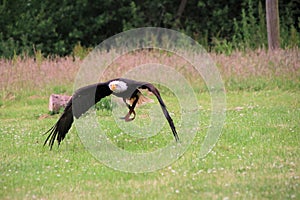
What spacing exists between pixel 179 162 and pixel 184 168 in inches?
12.8

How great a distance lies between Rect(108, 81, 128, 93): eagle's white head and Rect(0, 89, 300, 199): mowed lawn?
2.81ft

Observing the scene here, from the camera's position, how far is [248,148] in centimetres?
791

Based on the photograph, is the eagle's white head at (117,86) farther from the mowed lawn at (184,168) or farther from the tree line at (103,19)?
the tree line at (103,19)

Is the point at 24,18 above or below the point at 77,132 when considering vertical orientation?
above

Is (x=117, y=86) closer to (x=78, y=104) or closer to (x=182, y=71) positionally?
(x=78, y=104)

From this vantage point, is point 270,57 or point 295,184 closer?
point 295,184

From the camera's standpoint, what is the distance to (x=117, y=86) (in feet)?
26.4

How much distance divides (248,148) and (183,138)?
1.14 metres

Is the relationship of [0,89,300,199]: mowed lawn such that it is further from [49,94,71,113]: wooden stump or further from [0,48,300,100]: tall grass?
[0,48,300,100]: tall grass

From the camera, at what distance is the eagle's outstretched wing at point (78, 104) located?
8078 mm

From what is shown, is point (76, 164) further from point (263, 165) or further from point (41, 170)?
point (263, 165)

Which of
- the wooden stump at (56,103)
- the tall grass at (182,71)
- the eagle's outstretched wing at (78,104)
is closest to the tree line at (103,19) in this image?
the tall grass at (182,71)

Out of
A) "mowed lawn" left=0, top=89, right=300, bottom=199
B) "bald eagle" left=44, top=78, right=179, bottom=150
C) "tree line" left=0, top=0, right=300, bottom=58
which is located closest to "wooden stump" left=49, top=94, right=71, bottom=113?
"mowed lawn" left=0, top=89, right=300, bottom=199

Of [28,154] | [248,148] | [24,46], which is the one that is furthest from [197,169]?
[24,46]
